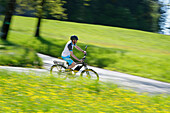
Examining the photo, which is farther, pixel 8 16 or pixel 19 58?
pixel 8 16

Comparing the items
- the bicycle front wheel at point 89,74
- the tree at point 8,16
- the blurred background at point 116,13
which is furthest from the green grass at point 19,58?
the blurred background at point 116,13

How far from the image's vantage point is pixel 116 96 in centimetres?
824

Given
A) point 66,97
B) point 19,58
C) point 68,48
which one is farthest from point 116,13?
point 66,97

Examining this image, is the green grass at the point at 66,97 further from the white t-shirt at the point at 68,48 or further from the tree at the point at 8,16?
the tree at the point at 8,16

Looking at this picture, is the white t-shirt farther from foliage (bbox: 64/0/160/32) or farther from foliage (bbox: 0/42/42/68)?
foliage (bbox: 64/0/160/32)

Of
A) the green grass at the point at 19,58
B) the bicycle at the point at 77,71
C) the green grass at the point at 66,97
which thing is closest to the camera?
the green grass at the point at 66,97

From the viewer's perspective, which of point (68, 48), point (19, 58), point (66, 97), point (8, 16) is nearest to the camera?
point (66, 97)

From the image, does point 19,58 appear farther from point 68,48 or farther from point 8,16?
point 8,16

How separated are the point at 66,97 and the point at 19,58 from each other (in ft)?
22.9

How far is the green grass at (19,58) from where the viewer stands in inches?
527

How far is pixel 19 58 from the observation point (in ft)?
45.3

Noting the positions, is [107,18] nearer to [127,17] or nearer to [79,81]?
[127,17]

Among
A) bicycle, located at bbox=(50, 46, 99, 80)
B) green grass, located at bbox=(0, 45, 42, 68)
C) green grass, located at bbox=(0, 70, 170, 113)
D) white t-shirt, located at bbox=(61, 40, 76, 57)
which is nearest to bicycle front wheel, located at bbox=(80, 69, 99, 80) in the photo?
bicycle, located at bbox=(50, 46, 99, 80)

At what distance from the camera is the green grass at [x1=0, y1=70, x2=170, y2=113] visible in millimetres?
6598
